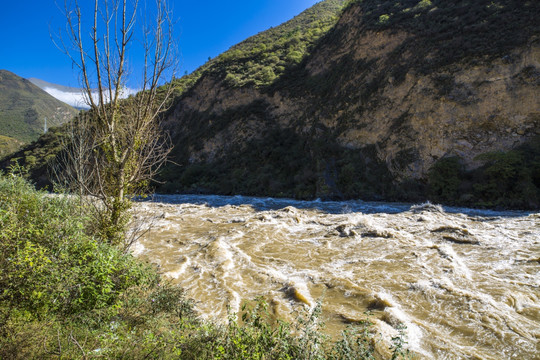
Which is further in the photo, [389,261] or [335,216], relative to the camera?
[335,216]

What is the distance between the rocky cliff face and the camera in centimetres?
1439

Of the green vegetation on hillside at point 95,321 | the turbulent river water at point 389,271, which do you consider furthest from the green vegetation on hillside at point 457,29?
the green vegetation on hillside at point 95,321

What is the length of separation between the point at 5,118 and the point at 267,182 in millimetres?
77042

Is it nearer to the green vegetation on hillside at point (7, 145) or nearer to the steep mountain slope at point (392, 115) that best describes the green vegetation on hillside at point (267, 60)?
the steep mountain slope at point (392, 115)

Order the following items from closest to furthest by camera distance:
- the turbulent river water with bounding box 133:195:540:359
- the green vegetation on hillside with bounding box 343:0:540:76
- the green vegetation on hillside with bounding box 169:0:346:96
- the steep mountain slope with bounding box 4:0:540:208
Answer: the turbulent river water with bounding box 133:195:540:359 < the steep mountain slope with bounding box 4:0:540:208 < the green vegetation on hillside with bounding box 343:0:540:76 < the green vegetation on hillside with bounding box 169:0:346:96

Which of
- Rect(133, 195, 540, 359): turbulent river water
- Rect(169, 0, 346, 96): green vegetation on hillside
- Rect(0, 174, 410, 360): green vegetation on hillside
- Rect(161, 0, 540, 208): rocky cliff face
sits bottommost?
Rect(133, 195, 540, 359): turbulent river water

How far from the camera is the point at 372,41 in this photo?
2238cm

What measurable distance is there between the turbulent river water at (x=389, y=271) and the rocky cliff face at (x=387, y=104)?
19.0 feet

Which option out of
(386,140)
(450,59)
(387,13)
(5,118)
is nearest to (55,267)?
(386,140)

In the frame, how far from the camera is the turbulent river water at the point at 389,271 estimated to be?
416 cm

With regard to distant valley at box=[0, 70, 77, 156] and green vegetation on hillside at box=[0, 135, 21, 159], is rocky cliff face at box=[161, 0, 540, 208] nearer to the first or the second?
green vegetation on hillside at box=[0, 135, 21, 159]

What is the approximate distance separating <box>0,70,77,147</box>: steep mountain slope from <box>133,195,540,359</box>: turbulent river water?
62.8 m

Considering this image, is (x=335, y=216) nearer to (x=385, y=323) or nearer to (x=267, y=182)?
(x=385, y=323)

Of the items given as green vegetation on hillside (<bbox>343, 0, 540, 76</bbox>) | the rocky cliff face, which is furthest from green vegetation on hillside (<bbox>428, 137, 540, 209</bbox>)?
green vegetation on hillside (<bbox>343, 0, 540, 76</bbox>)
